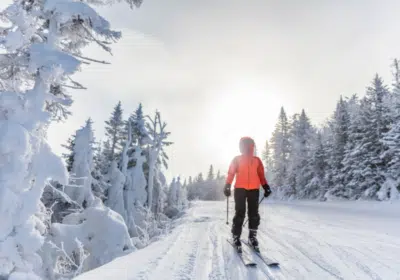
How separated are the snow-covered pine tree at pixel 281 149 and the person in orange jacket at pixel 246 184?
5116 cm

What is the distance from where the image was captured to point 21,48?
23.7ft

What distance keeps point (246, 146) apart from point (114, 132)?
1364 inches

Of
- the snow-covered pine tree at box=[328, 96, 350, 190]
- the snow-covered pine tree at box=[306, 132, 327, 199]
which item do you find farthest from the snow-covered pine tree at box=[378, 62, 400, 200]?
the snow-covered pine tree at box=[306, 132, 327, 199]

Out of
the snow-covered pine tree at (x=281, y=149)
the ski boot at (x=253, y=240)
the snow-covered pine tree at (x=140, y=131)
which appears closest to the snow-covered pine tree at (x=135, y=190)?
the snow-covered pine tree at (x=140, y=131)

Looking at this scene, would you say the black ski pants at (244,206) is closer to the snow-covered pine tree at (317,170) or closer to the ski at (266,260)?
the ski at (266,260)

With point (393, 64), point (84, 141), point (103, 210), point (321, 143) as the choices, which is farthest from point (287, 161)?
point (103, 210)

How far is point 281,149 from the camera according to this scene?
58.5 meters

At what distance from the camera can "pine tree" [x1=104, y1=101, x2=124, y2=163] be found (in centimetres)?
3792

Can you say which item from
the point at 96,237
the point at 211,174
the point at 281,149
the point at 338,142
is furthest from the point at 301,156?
the point at 211,174

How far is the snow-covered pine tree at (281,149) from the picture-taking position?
5697cm

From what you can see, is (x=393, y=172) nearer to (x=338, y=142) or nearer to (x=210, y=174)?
(x=338, y=142)

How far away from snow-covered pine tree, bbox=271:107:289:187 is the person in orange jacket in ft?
168

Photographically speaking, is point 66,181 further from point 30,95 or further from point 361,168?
point 361,168

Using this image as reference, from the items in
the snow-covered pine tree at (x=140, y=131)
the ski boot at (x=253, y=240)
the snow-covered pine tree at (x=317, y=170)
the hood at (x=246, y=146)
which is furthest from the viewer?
the snow-covered pine tree at (x=317, y=170)
